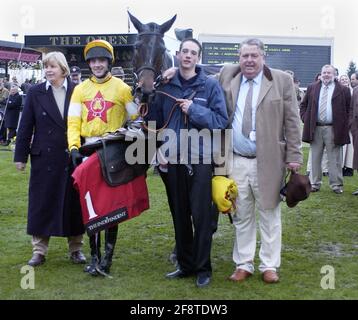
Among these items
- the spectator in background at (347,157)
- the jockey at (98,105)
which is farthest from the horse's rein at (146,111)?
the spectator in background at (347,157)

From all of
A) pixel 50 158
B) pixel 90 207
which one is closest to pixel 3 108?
pixel 50 158

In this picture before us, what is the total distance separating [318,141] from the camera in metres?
9.49

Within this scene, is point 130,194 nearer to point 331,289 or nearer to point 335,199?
point 331,289

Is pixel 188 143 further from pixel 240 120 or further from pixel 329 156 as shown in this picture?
pixel 329 156

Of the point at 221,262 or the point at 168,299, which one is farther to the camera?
the point at 221,262

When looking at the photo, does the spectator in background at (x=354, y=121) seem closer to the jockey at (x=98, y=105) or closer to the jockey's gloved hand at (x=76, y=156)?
the jockey at (x=98, y=105)

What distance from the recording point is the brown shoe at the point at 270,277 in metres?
4.88

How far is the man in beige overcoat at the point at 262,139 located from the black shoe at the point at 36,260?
1.94 meters

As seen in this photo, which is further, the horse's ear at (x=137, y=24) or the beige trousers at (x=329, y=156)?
the beige trousers at (x=329, y=156)

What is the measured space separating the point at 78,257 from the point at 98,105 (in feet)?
5.34

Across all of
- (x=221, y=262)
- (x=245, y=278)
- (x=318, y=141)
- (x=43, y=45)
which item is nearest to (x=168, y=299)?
(x=245, y=278)

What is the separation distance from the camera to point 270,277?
489cm
